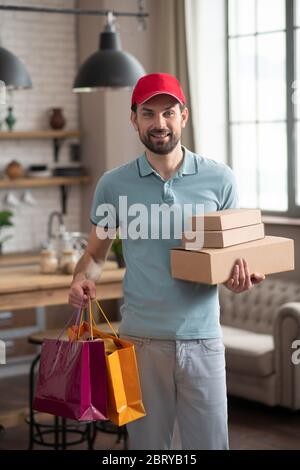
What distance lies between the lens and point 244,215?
8.87 ft

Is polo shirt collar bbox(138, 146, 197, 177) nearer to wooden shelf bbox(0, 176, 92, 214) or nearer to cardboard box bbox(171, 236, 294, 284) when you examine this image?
cardboard box bbox(171, 236, 294, 284)

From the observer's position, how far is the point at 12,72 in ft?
16.7

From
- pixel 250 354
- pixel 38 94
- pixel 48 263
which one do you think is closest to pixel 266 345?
pixel 250 354

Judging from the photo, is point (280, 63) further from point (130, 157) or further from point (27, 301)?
point (27, 301)

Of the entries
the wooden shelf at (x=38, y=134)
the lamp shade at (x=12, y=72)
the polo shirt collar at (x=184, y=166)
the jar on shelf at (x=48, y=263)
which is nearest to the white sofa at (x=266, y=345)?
the jar on shelf at (x=48, y=263)

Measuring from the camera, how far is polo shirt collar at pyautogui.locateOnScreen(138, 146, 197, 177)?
2766 mm

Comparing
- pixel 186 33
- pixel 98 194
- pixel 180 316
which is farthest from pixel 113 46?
pixel 180 316

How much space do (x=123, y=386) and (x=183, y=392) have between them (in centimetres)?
21

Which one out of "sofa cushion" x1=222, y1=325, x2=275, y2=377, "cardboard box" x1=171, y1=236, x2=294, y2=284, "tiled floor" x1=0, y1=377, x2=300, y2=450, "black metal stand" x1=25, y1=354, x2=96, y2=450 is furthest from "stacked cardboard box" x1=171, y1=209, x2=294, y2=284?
"sofa cushion" x1=222, y1=325, x2=275, y2=377

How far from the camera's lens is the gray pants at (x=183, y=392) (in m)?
2.69

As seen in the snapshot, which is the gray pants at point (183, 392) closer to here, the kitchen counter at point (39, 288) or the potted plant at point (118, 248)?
the kitchen counter at point (39, 288)

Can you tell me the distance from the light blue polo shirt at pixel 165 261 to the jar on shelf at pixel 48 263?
7.98 ft

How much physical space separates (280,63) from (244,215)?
3970 mm

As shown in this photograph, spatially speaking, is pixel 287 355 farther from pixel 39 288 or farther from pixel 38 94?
pixel 38 94
